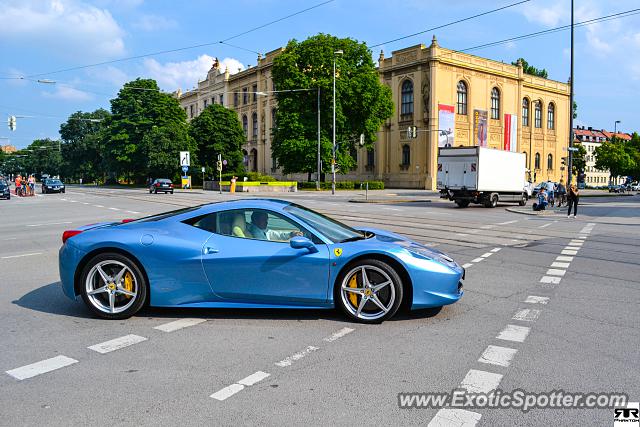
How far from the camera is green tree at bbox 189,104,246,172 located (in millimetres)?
67375

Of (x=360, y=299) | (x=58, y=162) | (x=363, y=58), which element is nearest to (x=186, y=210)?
(x=360, y=299)

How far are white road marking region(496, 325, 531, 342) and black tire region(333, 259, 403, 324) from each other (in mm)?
1030

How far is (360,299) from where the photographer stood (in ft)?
17.2

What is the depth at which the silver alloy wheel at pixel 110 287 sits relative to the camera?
17.6 feet

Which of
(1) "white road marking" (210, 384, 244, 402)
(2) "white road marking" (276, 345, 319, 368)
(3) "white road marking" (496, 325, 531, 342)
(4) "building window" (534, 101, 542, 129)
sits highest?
(4) "building window" (534, 101, 542, 129)

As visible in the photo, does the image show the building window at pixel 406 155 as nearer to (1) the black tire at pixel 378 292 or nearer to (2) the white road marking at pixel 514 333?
(2) the white road marking at pixel 514 333

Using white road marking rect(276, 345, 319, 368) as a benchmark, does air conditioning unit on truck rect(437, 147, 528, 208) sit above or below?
above

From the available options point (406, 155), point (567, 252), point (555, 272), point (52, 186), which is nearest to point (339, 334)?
point (555, 272)

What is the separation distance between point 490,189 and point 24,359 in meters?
27.1

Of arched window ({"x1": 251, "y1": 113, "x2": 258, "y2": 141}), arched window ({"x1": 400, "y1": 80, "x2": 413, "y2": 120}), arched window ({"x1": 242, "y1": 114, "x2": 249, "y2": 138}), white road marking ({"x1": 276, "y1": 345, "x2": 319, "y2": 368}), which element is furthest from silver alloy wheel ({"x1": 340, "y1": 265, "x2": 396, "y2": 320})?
arched window ({"x1": 242, "y1": 114, "x2": 249, "y2": 138})

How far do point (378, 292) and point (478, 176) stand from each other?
23779 mm

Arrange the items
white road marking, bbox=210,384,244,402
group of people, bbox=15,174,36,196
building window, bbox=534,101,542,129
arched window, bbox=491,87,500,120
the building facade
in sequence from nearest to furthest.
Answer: white road marking, bbox=210,384,244,402, group of people, bbox=15,174,36,196, the building facade, arched window, bbox=491,87,500,120, building window, bbox=534,101,542,129

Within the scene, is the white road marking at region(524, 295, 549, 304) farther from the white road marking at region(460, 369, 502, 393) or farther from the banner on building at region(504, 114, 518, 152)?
the banner on building at region(504, 114, 518, 152)

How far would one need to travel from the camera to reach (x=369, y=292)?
522 centimetres
